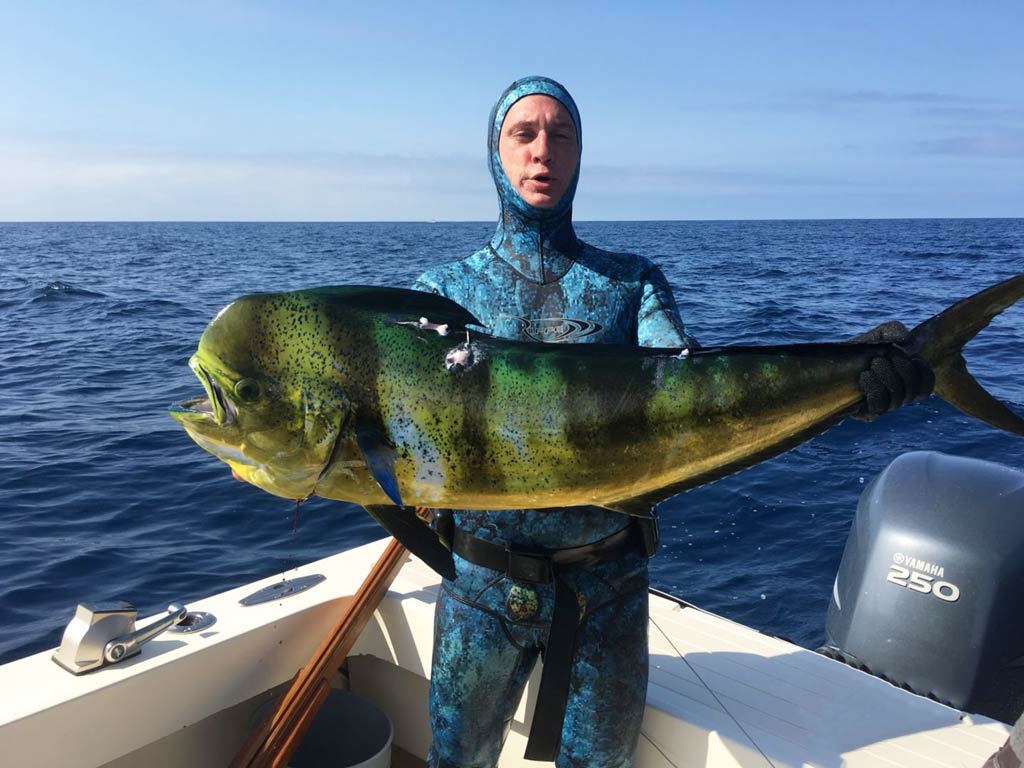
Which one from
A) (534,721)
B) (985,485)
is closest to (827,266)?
(985,485)

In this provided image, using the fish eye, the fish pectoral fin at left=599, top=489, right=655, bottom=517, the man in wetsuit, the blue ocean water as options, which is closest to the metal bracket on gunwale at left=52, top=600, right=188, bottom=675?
the man in wetsuit

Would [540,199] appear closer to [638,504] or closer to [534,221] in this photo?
[534,221]

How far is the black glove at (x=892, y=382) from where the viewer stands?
81.3 inches

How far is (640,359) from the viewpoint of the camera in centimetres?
204

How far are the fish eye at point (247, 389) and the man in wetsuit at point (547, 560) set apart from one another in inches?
39.6

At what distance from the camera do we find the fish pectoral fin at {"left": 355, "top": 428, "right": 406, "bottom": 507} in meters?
1.89

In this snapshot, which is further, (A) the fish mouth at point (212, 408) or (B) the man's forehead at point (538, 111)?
(B) the man's forehead at point (538, 111)

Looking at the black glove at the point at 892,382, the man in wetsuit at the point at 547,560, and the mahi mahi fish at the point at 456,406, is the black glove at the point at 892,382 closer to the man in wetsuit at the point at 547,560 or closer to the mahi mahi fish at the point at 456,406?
the mahi mahi fish at the point at 456,406

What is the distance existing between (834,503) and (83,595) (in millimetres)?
8082

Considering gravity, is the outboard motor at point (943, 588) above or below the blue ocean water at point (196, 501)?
above

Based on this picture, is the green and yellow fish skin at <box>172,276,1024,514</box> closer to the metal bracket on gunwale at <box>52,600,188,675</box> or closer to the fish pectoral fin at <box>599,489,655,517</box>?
the fish pectoral fin at <box>599,489,655,517</box>

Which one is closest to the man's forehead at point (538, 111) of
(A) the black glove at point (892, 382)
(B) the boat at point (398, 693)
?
(A) the black glove at point (892, 382)

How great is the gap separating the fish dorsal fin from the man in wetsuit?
642 mm

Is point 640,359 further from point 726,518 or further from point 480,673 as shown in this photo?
point 726,518
